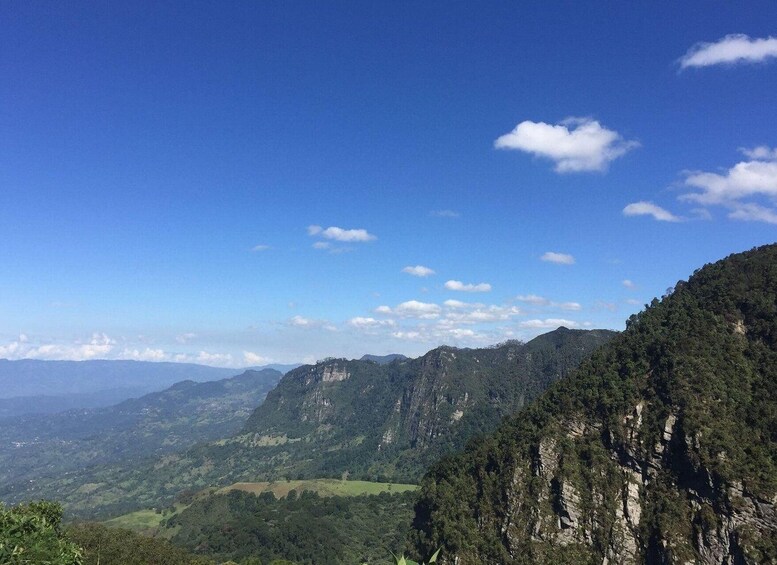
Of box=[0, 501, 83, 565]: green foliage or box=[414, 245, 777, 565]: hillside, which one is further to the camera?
box=[414, 245, 777, 565]: hillside

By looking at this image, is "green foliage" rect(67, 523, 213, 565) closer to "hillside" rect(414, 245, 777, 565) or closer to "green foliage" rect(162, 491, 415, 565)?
"hillside" rect(414, 245, 777, 565)

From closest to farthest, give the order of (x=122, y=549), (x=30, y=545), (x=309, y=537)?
1. (x=30, y=545)
2. (x=122, y=549)
3. (x=309, y=537)

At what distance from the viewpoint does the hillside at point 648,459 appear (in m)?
85.5

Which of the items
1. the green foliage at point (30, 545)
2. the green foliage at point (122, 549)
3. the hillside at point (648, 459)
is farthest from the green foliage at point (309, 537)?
the green foliage at point (30, 545)

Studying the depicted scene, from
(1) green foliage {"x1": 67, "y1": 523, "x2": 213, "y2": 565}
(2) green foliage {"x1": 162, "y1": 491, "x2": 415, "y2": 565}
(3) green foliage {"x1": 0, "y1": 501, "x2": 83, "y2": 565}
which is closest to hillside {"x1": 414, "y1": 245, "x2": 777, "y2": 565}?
(2) green foliage {"x1": 162, "y1": 491, "x2": 415, "y2": 565}

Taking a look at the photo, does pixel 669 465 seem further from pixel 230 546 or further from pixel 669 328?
pixel 230 546

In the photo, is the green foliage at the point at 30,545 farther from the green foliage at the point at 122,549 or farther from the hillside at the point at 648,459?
the hillside at the point at 648,459

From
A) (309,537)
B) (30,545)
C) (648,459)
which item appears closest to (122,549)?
(30,545)

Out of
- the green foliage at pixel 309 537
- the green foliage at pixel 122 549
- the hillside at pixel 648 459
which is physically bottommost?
the green foliage at pixel 309 537

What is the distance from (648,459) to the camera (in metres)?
101

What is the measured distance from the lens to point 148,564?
83375 millimetres

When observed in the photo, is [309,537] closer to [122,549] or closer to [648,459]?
[122,549]

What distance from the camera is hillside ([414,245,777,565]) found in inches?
3366

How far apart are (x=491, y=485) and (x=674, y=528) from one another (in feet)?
133
